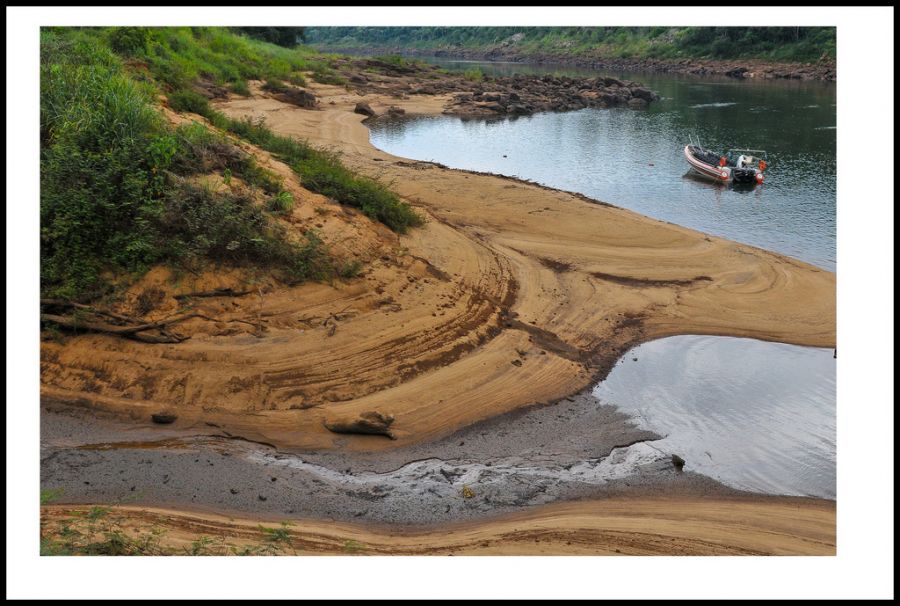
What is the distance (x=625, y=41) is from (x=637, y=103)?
32.0 metres

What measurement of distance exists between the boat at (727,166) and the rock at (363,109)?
16.6 m

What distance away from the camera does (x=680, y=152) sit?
100ft

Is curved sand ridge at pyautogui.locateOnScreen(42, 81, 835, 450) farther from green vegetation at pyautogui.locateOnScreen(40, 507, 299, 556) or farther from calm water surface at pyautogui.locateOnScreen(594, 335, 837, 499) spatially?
green vegetation at pyautogui.locateOnScreen(40, 507, 299, 556)

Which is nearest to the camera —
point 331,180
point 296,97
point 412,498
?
point 412,498

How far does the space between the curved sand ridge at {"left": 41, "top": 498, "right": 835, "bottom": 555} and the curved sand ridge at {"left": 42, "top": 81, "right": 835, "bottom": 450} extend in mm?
1831

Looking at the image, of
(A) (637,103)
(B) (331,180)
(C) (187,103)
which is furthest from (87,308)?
(A) (637,103)

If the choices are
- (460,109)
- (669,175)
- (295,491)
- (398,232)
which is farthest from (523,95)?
(295,491)

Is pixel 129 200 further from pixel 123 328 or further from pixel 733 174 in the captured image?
pixel 733 174

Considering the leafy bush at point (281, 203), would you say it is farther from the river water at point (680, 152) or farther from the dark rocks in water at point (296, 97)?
the dark rocks in water at point (296, 97)

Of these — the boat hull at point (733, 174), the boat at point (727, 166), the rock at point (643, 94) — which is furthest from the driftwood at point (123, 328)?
the rock at point (643, 94)

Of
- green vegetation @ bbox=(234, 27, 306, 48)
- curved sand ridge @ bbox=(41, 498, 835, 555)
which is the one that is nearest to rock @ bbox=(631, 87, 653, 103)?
green vegetation @ bbox=(234, 27, 306, 48)

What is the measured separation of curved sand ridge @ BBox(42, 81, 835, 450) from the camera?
27.5 feet

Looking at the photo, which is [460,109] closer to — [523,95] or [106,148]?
[523,95]

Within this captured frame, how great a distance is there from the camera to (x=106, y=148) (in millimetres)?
9633
